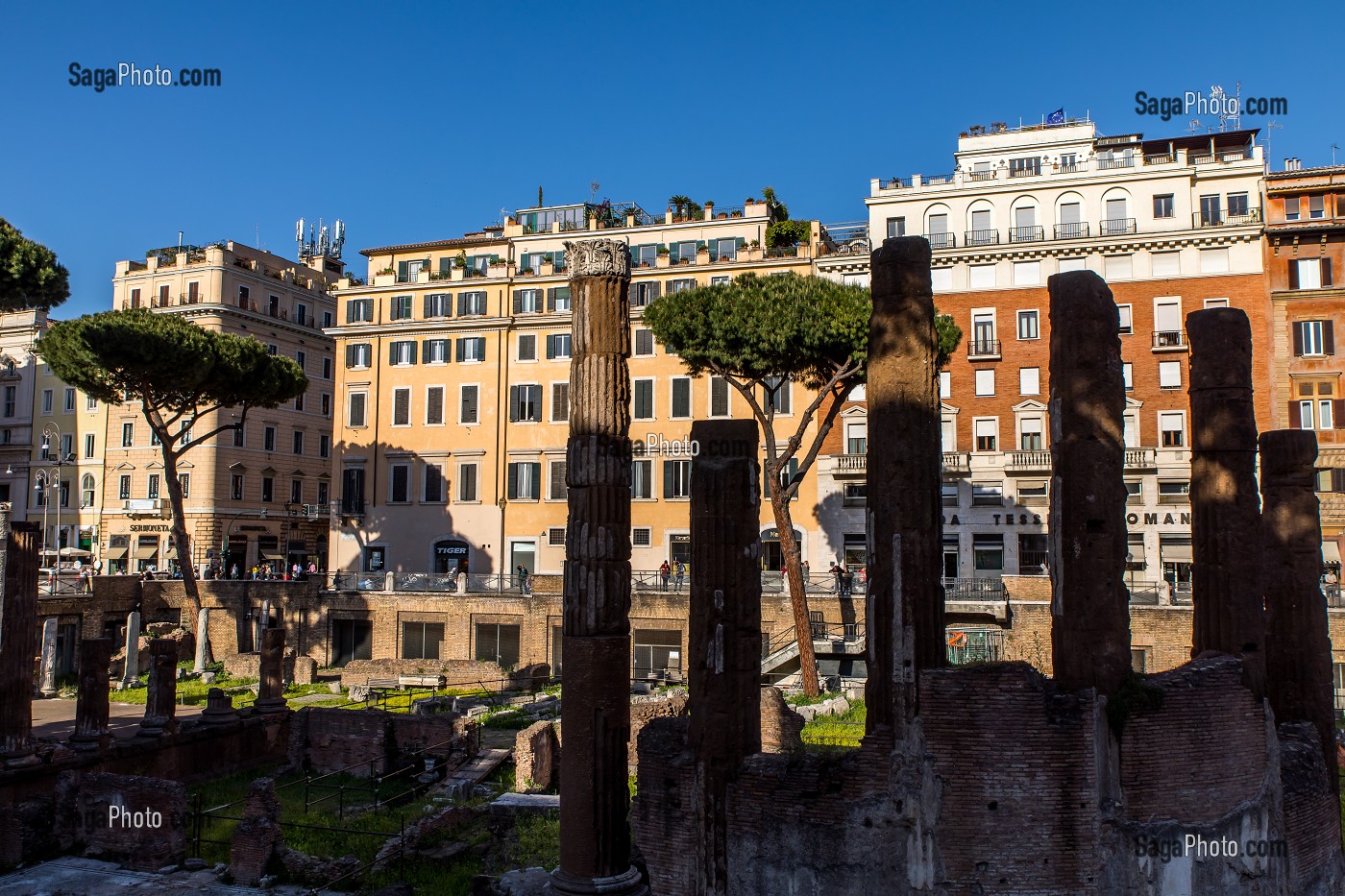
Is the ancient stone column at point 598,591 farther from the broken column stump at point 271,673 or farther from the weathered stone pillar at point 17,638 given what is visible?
the broken column stump at point 271,673

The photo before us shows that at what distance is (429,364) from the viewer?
40781 mm

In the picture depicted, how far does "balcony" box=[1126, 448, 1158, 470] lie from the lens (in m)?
32.2

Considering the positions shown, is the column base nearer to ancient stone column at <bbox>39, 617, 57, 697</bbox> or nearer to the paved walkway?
the paved walkway

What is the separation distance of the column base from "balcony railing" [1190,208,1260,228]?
29966 mm

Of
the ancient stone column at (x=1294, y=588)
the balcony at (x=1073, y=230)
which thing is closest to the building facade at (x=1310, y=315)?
the balcony at (x=1073, y=230)

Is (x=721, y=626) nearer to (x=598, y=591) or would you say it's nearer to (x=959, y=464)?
(x=598, y=591)

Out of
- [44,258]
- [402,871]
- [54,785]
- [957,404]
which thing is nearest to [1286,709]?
[402,871]

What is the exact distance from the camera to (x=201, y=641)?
3425 cm

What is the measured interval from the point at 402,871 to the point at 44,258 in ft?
61.7

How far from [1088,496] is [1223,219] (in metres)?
28.0

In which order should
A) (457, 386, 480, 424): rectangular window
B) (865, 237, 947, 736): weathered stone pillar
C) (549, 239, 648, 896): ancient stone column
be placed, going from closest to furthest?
(865, 237, 947, 736): weathered stone pillar, (549, 239, 648, 896): ancient stone column, (457, 386, 480, 424): rectangular window

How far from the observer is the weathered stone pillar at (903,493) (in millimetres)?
10305

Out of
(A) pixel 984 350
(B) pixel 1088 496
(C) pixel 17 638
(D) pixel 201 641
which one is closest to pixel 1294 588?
(B) pixel 1088 496

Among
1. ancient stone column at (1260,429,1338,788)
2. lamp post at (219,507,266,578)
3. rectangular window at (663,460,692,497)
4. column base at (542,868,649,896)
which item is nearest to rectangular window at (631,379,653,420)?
rectangular window at (663,460,692,497)
